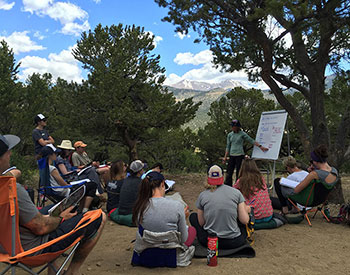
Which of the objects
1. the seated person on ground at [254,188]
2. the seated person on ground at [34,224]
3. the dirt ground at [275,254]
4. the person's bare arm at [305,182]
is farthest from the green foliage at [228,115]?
the seated person on ground at [34,224]

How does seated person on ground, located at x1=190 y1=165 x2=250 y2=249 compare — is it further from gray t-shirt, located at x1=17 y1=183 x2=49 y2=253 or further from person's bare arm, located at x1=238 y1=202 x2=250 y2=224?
gray t-shirt, located at x1=17 y1=183 x2=49 y2=253

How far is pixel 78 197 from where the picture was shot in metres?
3.28

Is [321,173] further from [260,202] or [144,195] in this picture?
[144,195]

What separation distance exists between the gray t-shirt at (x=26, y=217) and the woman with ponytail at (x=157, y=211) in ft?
2.80

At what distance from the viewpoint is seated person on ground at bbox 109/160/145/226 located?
3.83 m

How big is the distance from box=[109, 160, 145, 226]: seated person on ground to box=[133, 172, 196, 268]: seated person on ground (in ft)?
4.17

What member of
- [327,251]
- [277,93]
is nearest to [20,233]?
[327,251]

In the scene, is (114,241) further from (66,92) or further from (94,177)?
(66,92)

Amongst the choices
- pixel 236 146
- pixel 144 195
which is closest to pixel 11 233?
pixel 144 195

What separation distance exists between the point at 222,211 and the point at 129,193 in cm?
155

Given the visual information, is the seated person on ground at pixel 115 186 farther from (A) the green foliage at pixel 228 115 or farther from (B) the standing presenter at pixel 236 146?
(A) the green foliage at pixel 228 115

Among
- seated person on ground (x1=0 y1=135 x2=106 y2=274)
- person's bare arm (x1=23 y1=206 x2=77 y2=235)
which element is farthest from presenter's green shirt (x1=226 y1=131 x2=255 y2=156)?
person's bare arm (x1=23 y1=206 x2=77 y2=235)

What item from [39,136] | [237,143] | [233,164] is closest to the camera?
[39,136]

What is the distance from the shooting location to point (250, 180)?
3.44 meters
